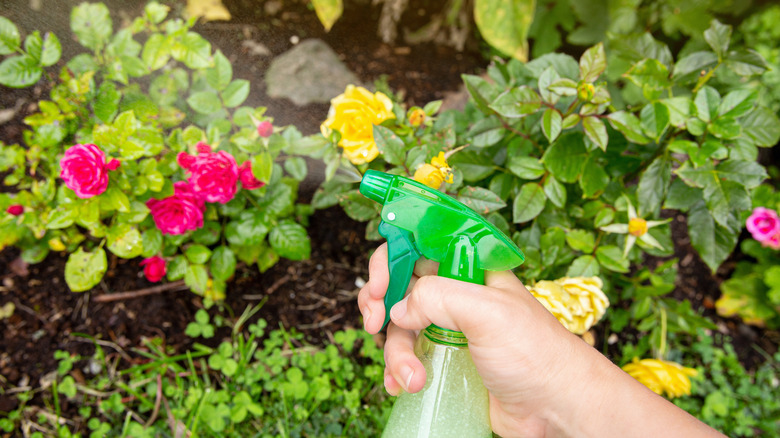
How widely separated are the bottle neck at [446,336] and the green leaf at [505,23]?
103cm

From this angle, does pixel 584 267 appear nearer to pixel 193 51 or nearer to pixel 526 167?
pixel 526 167

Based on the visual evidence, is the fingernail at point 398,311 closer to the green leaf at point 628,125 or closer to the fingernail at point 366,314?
the fingernail at point 366,314

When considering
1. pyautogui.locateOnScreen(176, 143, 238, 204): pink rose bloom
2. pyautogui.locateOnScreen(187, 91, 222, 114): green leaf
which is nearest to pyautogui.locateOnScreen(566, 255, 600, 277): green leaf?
pyautogui.locateOnScreen(176, 143, 238, 204): pink rose bloom

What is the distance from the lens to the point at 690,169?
102cm

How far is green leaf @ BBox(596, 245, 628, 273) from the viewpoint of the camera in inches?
42.1

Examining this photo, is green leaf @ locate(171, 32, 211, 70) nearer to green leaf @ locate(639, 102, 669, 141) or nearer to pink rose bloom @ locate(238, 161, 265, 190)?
pink rose bloom @ locate(238, 161, 265, 190)

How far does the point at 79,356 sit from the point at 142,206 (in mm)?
676

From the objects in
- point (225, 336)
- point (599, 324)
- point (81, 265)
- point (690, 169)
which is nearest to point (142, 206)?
point (81, 265)

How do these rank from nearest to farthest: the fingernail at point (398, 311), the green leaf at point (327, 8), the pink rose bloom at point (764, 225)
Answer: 1. the fingernail at point (398, 311)
2. the green leaf at point (327, 8)
3. the pink rose bloom at point (764, 225)

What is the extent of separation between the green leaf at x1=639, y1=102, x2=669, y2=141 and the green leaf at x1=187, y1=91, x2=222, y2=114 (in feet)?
3.22

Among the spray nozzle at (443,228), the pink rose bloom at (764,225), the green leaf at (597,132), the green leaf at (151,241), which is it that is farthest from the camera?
the pink rose bloom at (764,225)

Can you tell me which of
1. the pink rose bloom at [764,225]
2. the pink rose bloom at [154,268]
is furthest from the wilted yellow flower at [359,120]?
the pink rose bloom at [764,225]

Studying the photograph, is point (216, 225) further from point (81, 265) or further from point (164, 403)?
point (164, 403)

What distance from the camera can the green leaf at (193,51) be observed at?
1118 millimetres
